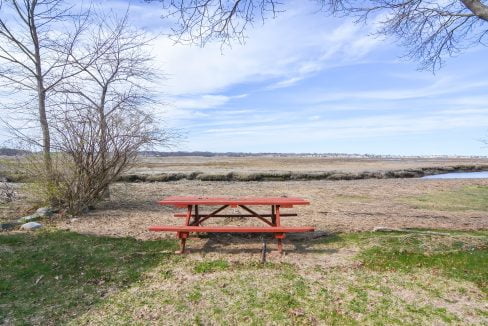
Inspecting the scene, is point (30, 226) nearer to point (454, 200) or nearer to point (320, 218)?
point (320, 218)

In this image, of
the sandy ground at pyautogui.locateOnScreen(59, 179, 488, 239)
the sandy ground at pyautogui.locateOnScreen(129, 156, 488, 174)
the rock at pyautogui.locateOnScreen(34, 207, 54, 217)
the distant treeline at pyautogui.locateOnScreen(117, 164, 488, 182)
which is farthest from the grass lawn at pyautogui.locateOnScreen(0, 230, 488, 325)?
the distant treeline at pyautogui.locateOnScreen(117, 164, 488, 182)

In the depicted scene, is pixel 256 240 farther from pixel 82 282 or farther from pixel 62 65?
pixel 62 65

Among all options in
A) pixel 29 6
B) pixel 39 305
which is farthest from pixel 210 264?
pixel 29 6

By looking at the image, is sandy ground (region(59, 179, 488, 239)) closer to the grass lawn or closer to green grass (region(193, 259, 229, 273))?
the grass lawn

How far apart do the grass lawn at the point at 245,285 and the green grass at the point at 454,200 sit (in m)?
5.08

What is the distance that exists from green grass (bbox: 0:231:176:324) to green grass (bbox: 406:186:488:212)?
8531 mm

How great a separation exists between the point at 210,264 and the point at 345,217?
4.43m

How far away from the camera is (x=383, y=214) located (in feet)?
31.3

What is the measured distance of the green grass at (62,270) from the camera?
14.5 ft

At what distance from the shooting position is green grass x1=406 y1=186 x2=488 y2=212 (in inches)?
445

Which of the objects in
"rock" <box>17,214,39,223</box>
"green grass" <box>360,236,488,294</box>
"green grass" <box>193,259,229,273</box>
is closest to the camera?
"green grass" <box>360,236,488,294</box>

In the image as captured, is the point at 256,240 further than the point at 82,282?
Yes

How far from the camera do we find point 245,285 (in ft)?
15.9

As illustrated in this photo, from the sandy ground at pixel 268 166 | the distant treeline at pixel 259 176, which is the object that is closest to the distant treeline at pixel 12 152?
the sandy ground at pixel 268 166
